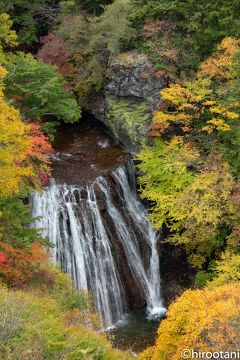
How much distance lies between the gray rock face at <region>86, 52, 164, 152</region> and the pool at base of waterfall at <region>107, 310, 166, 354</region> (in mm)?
7776

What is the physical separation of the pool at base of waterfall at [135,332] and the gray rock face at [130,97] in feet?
25.5

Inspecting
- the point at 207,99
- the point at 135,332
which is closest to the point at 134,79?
the point at 207,99

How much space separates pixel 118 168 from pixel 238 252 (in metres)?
6.35

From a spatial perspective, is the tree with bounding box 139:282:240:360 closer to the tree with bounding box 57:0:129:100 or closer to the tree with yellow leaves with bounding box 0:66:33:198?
the tree with yellow leaves with bounding box 0:66:33:198

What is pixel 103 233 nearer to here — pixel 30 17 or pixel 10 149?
pixel 10 149

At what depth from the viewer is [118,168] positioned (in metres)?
20.1

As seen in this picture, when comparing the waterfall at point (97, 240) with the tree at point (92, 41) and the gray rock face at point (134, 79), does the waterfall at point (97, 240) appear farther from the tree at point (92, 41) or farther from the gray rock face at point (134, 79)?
the tree at point (92, 41)

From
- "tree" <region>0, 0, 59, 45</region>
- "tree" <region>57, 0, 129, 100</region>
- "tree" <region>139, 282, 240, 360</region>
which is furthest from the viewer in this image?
Result: "tree" <region>0, 0, 59, 45</region>

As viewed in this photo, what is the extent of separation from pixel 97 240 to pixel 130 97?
7730 millimetres

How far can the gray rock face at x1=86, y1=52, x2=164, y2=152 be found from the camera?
21.0 meters

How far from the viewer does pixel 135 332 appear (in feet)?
53.8

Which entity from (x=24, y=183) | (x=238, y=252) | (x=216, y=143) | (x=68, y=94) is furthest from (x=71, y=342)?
(x=68, y=94)

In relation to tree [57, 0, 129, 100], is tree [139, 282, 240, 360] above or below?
below

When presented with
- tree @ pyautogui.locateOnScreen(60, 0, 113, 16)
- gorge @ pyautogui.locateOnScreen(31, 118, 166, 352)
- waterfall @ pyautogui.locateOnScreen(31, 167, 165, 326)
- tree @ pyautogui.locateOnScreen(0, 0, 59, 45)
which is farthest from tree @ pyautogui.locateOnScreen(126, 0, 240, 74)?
waterfall @ pyautogui.locateOnScreen(31, 167, 165, 326)
